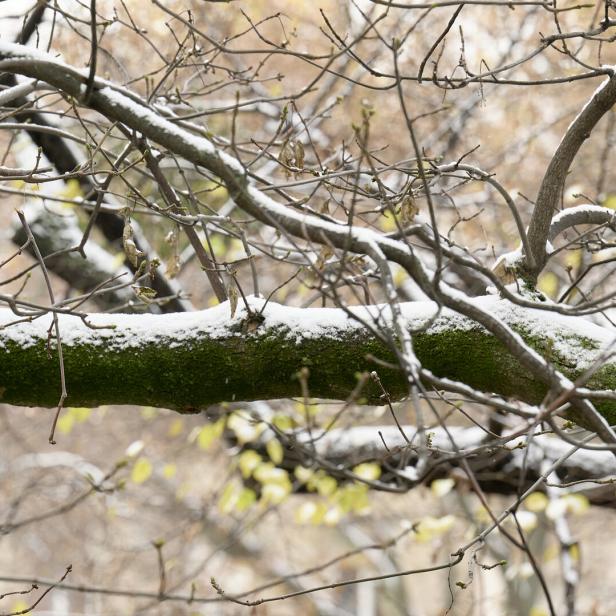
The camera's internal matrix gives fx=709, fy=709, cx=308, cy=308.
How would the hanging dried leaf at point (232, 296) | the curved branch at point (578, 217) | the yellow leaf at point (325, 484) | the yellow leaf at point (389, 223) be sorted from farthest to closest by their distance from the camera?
1. the yellow leaf at point (325, 484)
2. the yellow leaf at point (389, 223)
3. the curved branch at point (578, 217)
4. the hanging dried leaf at point (232, 296)

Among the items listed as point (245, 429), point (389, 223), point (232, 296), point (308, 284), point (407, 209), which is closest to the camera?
point (232, 296)

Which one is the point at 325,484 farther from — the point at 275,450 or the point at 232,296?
the point at 232,296

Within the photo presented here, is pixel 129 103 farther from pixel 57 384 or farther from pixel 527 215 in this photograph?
pixel 527 215

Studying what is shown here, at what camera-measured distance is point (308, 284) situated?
3.79 m

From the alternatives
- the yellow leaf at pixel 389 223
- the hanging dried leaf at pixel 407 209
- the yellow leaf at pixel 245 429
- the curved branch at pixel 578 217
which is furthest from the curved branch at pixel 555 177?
the yellow leaf at pixel 245 429

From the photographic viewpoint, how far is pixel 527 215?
6695 millimetres

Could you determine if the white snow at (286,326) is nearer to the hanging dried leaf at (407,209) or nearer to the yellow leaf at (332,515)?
the hanging dried leaf at (407,209)

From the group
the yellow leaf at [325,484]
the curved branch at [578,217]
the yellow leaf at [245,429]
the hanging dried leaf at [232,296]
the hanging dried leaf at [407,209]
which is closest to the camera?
the hanging dried leaf at [232,296]

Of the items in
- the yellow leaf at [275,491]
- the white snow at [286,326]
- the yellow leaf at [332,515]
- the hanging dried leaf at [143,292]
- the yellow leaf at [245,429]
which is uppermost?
the yellow leaf at [245,429]

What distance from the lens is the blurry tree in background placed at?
202 centimetres

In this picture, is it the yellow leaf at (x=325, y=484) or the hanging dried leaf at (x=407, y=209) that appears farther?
the yellow leaf at (x=325, y=484)

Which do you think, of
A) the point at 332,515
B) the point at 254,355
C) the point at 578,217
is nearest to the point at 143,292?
the point at 254,355

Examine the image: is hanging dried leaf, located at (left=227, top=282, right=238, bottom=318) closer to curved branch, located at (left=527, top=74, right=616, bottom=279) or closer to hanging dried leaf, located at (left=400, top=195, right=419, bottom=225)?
hanging dried leaf, located at (left=400, top=195, right=419, bottom=225)

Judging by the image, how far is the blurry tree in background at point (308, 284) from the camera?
2018 mm
